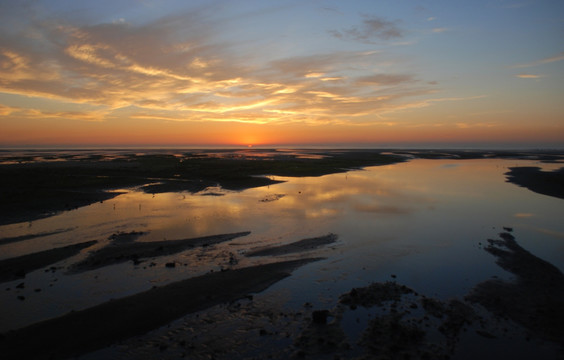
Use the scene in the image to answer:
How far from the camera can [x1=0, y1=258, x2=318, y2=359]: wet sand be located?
9.38 meters

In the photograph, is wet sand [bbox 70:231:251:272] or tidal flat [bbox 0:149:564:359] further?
wet sand [bbox 70:231:251:272]

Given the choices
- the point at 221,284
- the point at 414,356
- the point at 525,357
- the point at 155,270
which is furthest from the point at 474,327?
the point at 155,270

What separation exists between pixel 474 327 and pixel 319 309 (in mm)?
5093

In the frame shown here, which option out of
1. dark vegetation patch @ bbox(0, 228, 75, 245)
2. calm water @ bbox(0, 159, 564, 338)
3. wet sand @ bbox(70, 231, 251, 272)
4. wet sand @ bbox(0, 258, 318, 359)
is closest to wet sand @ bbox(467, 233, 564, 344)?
calm water @ bbox(0, 159, 564, 338)

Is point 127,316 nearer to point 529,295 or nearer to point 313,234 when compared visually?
point 313,234

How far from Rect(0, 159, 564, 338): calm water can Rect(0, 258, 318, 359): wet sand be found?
0.83 m

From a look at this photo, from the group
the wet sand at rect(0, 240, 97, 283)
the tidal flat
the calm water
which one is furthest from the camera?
the wet sand at rect(0, 240, 97, 283)

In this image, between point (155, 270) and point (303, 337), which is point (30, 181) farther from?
point (303, 337)

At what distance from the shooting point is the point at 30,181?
40812 mm

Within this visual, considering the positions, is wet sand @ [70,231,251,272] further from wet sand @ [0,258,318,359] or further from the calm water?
wet sand @ [0,258,318,359]

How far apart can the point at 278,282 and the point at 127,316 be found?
5961 mm

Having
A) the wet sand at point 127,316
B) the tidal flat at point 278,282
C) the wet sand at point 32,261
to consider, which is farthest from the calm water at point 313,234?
the wet sand at point 127,316

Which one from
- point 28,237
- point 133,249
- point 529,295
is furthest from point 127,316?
point 529,295

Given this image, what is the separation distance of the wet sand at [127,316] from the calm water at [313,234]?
0.83 meters
